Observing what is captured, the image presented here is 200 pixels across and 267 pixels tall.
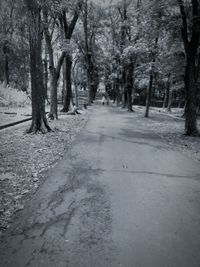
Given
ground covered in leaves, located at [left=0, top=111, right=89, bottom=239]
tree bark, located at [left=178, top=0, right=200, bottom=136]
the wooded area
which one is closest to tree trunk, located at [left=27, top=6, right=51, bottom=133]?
the wooded area

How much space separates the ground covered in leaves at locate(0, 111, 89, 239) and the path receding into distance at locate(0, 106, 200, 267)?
265 mm

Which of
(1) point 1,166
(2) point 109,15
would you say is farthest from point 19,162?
(2) point 109,15

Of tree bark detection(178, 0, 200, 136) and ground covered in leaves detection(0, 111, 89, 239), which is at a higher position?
tree bark detection(178, 0, 200, 136)

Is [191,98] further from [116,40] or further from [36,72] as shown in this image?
[116,40]

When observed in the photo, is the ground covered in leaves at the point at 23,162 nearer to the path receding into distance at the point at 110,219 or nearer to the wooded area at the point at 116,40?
the path receding into distance at the point at 110,219

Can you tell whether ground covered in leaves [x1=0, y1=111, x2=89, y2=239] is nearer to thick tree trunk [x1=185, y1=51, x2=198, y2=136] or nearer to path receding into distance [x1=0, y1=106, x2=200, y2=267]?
path receding into distance [x1=0, y1=106, x2=200, y2=267]

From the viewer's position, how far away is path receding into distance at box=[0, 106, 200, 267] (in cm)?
259

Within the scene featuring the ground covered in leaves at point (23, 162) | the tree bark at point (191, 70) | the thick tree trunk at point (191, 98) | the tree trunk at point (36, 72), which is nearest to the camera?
the ground covered in leaves at point (23, 162)

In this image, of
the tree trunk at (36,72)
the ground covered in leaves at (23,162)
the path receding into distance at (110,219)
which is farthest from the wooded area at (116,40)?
the path receding into distance at (110,219)

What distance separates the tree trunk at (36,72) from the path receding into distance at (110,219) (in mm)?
4835

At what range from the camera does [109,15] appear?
3069 centimetres

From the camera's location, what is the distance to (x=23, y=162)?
19.6 ft

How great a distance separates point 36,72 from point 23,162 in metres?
5.50

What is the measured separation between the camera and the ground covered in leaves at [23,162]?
3901 millimetres
